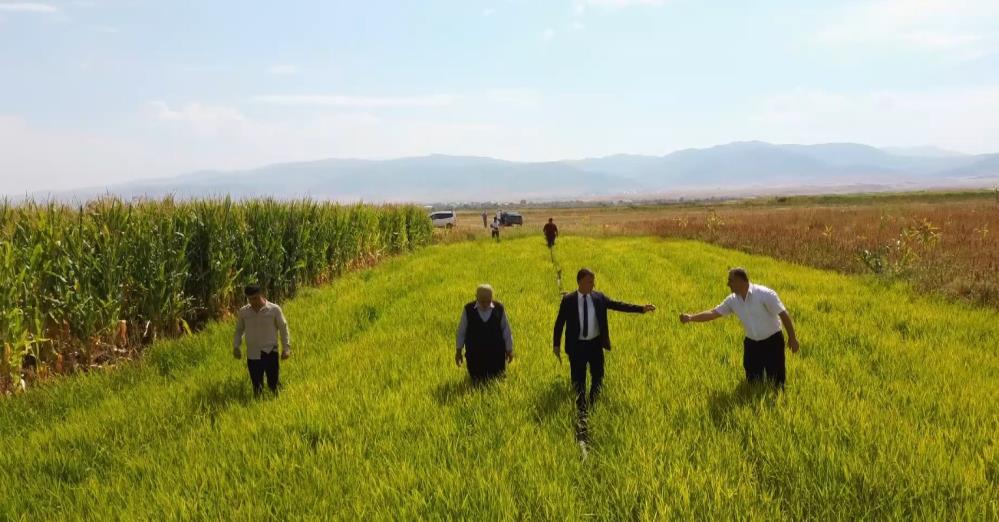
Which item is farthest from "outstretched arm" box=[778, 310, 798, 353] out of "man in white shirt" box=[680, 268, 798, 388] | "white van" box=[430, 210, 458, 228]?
"white van" box=[430, 210, 458, 228]

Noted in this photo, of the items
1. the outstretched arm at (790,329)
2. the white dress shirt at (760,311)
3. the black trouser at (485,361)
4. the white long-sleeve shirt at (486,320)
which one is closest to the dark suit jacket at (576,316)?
the white long-sleeve shirt at (486,320)

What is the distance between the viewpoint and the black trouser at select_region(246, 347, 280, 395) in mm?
7141

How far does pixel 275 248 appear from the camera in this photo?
1512 centimetres

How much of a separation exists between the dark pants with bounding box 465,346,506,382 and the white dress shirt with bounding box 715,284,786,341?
2.82 meters

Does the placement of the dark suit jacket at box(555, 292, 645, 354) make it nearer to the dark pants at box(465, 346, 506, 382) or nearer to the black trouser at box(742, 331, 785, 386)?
the dark pants at box(465, 346, 506, 382)

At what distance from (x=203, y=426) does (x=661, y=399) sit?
5.05 metres

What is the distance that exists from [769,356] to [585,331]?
2129 mm

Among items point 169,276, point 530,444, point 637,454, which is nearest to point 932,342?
point 637,454

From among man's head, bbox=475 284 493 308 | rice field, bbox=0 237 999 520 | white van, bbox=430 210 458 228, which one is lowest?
rice field, bbox=0 237 999 520

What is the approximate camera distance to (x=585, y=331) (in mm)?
6379

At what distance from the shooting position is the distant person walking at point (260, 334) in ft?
23.0

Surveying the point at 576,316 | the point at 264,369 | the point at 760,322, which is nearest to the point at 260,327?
the point at 264,369

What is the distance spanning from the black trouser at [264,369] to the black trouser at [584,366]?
3789mm

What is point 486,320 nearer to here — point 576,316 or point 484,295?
point 484,295
